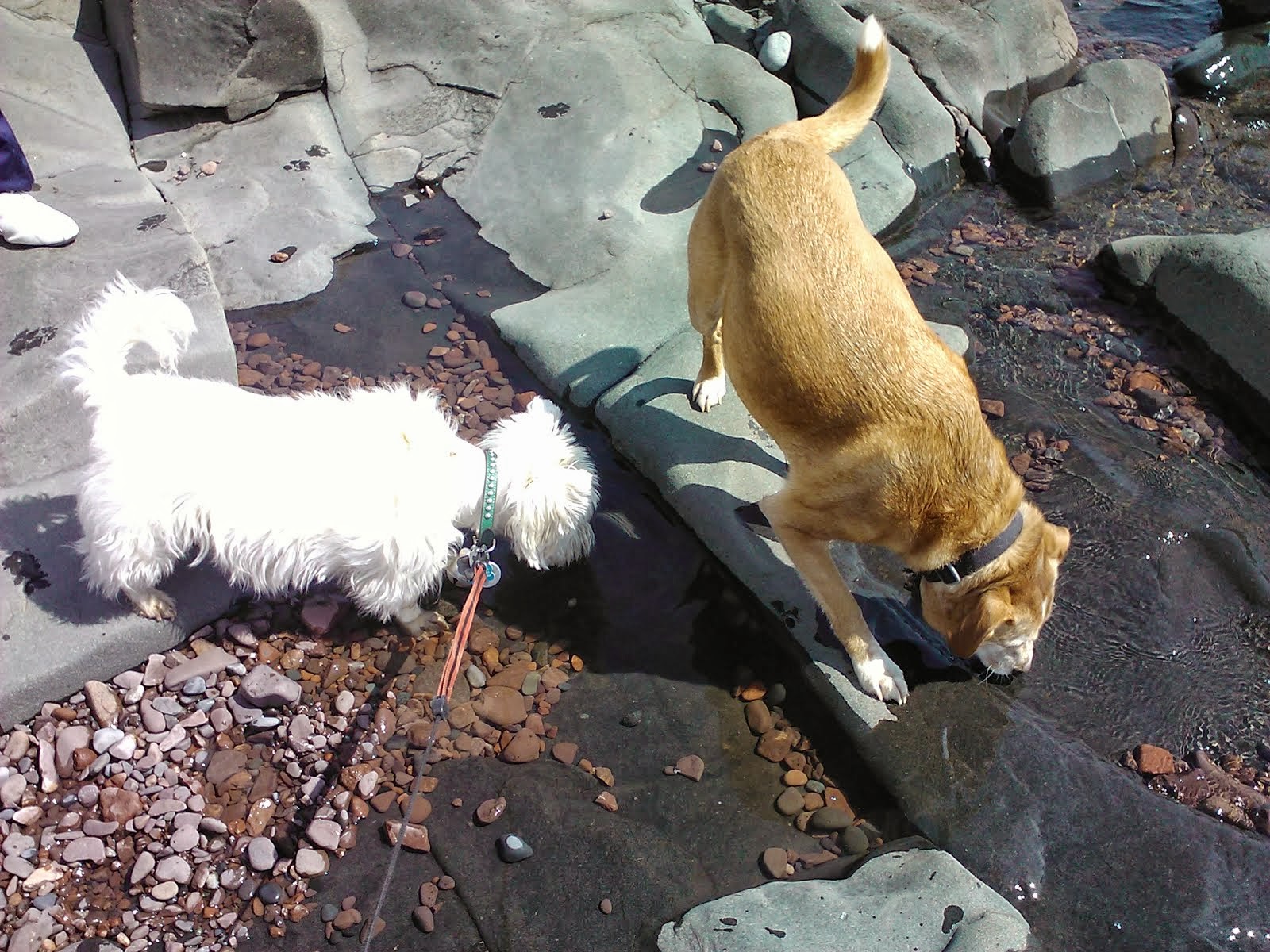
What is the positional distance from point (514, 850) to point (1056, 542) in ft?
7.33

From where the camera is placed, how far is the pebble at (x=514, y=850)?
3.12 m

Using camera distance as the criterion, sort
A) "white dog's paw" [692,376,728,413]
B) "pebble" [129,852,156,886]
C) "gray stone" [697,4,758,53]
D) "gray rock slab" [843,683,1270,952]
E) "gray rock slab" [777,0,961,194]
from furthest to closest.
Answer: "gray stone" [697,4,758,53] < "gray rock slab" [777,0,961,194] < "white dog's paw" [692,376,728,413] < "pebble" [129,852,156,886] < "gray rock slab" [843,683,1270,952]

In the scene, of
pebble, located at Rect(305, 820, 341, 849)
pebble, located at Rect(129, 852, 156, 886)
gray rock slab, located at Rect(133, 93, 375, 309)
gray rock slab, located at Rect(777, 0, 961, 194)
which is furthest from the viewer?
Answer: gray rock slab, located at Rect(777, 0, 961, 194)

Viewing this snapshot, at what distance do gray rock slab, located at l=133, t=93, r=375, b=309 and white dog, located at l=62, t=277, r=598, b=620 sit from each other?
6.15ft

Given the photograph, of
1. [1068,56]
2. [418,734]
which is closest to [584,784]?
[418,734]

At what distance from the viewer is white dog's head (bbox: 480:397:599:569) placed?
349 cm

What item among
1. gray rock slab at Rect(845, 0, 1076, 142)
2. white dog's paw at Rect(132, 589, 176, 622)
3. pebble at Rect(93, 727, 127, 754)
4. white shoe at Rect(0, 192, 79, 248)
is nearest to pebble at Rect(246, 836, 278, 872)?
pebble at Rect(93, 727, 127, 754)

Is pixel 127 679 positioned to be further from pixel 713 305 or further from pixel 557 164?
pixel 557 164

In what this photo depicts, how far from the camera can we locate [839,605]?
3449 mm

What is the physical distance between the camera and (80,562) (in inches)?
145

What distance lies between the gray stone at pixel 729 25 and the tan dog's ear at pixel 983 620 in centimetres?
567

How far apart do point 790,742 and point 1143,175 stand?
5.62 m

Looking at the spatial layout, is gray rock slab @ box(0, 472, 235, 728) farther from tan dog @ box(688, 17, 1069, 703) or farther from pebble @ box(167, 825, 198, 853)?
tan dog @ box(688, 17, 1069, 703)

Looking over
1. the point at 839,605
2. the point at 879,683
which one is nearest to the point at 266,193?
the point at 839,605
